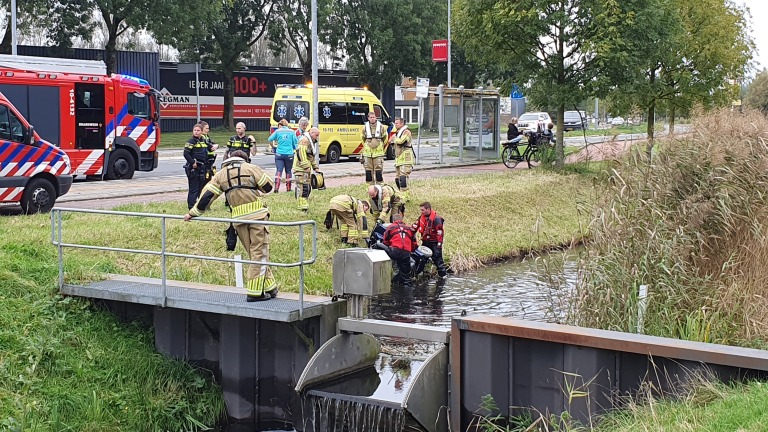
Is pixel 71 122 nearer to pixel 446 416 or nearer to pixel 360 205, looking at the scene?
pixel 360 205

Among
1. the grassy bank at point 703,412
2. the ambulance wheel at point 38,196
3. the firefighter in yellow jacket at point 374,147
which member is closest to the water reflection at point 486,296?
the grassy bank at point 703,412

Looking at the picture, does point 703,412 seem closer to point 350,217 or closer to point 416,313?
point 416,313

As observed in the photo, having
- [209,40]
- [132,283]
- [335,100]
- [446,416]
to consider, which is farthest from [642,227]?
[209,40]

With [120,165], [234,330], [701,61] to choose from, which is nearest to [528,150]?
[701,61]

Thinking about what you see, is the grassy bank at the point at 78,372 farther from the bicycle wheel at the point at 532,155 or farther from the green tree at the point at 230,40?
the green tree at the point at 230,40

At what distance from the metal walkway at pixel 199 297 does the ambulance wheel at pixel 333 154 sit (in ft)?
64.9

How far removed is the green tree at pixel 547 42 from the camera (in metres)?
25.2

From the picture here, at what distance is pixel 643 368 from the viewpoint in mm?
8508

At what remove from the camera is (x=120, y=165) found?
24.8 metres

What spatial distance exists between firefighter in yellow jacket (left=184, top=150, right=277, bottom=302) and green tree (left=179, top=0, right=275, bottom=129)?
4305cm

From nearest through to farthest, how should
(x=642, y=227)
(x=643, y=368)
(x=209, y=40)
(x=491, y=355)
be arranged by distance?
(x=643, y=368), (x=491, y=355), (x=642, y=227), (x=209, y=40)

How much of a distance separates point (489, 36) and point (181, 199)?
36.5 ft

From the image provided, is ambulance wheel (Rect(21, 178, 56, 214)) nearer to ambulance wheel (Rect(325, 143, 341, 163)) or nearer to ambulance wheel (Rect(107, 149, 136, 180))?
ambulance wheel (Rect(107, 149, 136, 180))

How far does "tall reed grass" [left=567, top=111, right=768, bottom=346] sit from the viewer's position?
9539 millimetres
